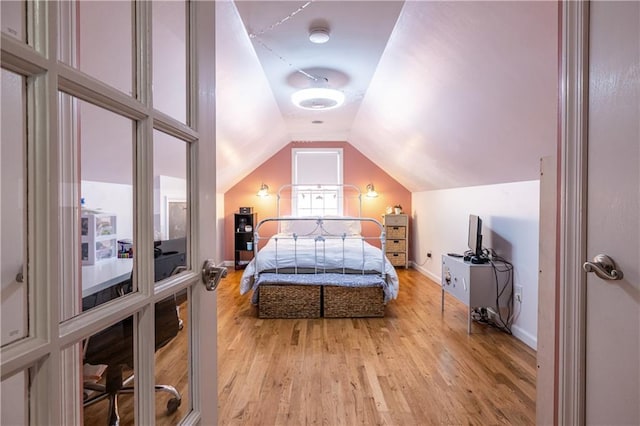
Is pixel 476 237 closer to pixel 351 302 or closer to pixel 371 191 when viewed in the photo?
pixel 351 302

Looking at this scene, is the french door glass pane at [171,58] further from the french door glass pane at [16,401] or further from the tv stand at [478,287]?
the tv stand at [478,287]

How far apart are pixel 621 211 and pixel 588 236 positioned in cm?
12

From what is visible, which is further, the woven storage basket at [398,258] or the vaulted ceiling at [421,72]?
the woven storage basket at [398,258]

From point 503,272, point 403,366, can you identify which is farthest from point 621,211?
point 503,272

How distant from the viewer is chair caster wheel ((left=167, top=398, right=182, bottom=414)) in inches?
26.0

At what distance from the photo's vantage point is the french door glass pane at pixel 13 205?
1.11 ft

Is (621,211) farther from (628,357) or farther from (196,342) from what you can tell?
(196,342)

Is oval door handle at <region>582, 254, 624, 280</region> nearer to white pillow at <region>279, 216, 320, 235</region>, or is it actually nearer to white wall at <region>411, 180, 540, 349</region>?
white wall at <region>411, 180, 540, 349</region>

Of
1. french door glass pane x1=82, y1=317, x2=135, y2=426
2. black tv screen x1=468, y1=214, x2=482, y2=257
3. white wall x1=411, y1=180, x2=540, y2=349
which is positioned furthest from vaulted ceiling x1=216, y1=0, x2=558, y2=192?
french door glass pane x1=82, y1=317, x2=135, y2=426

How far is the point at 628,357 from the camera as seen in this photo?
713 mm

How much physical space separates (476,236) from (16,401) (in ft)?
10.4

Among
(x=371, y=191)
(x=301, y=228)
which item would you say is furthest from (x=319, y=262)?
(x=371, y=191)

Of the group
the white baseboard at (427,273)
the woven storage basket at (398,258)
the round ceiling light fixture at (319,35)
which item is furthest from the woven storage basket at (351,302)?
the woven storage basket at (398,258)

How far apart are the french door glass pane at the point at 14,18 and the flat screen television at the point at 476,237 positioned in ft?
10.2
